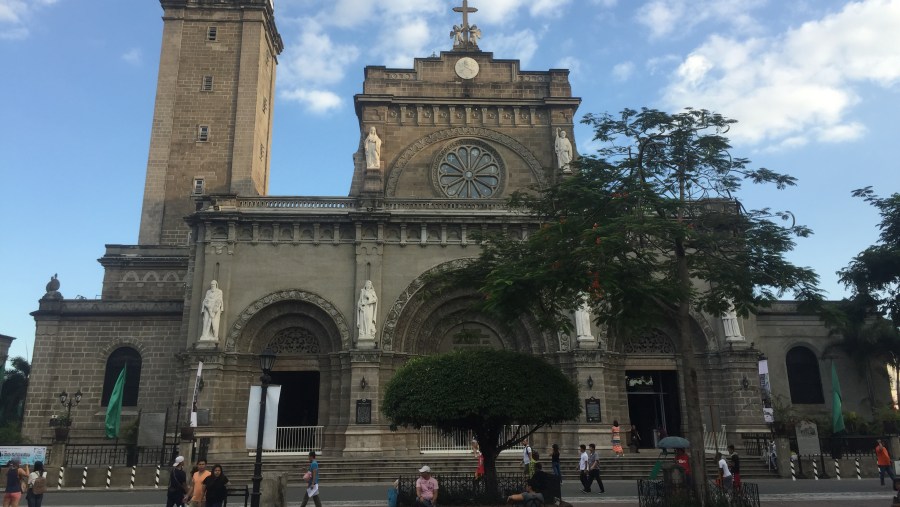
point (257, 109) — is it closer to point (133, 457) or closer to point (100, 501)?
point (133, 457)

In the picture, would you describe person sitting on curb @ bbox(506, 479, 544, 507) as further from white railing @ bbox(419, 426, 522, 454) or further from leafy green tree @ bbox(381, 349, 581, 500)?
white railing @ bbox(419, 426, 522, 454)

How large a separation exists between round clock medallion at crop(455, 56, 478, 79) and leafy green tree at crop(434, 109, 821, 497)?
64.0 ft

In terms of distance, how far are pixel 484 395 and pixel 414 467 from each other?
9563 millimetres

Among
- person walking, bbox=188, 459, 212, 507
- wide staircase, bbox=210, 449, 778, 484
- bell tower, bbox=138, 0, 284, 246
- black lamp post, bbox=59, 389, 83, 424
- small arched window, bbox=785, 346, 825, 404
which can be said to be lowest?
wide staircase, bbox=210, 449, 778, 484

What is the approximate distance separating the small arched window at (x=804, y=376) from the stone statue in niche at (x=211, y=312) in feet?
90.0

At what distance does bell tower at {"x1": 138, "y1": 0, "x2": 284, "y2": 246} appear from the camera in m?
35.8

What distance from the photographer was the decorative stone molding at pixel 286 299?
88.7 ft

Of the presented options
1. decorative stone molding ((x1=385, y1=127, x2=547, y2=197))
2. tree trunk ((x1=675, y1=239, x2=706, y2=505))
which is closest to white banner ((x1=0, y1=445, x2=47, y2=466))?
decorative stone molding ((x1=385, y1=127, x2=547, y2=197))

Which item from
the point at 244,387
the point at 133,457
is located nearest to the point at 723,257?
the point at 244,387

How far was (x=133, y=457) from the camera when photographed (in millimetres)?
25234

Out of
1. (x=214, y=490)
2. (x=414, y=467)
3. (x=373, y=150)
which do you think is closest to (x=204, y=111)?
(x=373, y=150)

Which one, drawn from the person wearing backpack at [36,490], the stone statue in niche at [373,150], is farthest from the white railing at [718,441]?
the person wearing backpack at [36,490]

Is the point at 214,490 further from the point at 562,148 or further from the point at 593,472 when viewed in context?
the point at 562,148

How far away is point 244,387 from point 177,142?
17.1 meters
